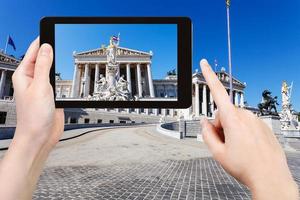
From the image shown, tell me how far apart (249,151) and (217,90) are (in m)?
0.36

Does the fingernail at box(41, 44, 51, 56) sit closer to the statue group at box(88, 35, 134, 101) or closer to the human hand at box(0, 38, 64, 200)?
the human hand at box(0, 38, 64, 200)

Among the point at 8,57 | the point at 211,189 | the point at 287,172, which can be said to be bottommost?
the point at 211,189

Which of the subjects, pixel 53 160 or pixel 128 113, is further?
pixel 128 113

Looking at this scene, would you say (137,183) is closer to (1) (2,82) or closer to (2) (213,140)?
(2) (213,140)

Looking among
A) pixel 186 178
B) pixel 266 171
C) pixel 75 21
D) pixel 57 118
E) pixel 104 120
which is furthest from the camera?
pixel 104 120

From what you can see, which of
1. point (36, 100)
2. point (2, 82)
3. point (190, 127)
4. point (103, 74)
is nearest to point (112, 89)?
point (36, 100)

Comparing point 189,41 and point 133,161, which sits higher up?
point 189,41

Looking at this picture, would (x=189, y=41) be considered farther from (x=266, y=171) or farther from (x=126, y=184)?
(x=126, y=184)

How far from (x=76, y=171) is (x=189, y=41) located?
843 cm

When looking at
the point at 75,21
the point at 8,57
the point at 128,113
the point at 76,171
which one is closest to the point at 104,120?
the point at 128,113

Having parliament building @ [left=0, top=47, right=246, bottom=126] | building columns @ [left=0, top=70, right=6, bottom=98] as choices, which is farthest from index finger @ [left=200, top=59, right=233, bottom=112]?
building columns @ [left=0, top=70, right=6, bottom=98]

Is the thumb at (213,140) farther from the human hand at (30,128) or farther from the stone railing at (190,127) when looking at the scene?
the stone railing at (190,127)

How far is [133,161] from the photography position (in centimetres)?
1188

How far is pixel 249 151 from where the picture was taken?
128cm
